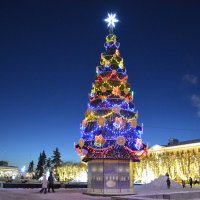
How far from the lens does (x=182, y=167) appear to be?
7331 centimetres

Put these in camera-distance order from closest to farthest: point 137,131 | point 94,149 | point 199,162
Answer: point 94,149 < point 137,131 < point 199,162

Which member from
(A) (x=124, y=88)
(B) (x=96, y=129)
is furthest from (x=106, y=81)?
(B) (x=96, y=129)

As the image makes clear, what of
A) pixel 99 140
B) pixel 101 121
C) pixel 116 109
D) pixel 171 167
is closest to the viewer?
pixel 99 140

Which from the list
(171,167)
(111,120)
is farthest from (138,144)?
(171,167)

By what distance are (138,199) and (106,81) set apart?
23308 mm

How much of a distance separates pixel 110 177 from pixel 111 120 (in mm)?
5543

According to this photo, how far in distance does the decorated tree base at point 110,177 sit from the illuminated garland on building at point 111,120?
80 cm

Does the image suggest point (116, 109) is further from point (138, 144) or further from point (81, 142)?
point (81, 142)

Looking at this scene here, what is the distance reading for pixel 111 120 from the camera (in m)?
32.3

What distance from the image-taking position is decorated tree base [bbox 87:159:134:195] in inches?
1217

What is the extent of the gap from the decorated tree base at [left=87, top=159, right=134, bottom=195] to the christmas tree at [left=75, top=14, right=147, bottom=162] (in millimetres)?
759

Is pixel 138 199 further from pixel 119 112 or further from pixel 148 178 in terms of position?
pixel 148 178

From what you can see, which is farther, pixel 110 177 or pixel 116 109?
pixel 116 109

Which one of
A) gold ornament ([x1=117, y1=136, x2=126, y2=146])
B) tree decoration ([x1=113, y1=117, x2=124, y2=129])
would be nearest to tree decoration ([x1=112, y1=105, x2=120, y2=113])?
tree decoration ([x1=113, y1=117, x2=124, y2=129])
